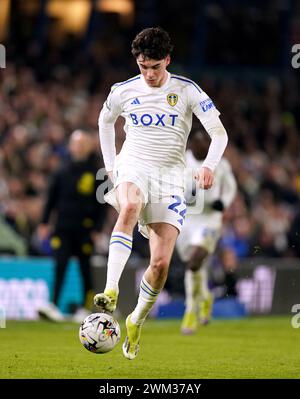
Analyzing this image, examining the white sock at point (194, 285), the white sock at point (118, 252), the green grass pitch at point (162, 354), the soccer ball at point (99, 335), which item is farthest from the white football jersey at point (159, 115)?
the white sock at point (194, 285)

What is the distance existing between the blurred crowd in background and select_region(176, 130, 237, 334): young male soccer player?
322cm

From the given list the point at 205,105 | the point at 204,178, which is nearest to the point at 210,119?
the point at 205,105

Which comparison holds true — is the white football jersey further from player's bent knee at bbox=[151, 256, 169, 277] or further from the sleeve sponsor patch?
player's bent knee at bbox=[151, 256, 169, 277]

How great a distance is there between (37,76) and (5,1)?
3.69m

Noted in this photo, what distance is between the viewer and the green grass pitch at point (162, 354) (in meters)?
8.36

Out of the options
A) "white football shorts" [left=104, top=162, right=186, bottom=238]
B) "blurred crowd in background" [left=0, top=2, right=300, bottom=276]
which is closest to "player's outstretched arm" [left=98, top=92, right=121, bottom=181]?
"white football shorts" [left=104, top=162, right=186, bottom=238]

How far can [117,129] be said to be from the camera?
19.8 metres

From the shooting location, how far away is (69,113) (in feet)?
63.6

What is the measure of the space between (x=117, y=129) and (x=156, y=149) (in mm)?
10874

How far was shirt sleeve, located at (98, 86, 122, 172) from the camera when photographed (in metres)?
9.11

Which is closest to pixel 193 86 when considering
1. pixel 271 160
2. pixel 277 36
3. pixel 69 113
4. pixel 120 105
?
pixel 120 105

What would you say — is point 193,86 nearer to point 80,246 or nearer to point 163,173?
point 163,173

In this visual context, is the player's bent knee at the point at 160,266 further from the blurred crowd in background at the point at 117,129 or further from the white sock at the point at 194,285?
the blurred crowd in background at the point at 117,129

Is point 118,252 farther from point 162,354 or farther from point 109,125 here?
point 162,354
